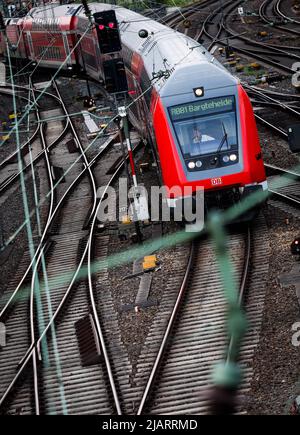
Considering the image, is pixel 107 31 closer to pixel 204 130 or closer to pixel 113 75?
pixel 113 75

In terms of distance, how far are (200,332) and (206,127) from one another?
5.19 meters

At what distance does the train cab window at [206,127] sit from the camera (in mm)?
17703

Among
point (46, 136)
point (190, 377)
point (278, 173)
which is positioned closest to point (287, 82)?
point (46, 136)

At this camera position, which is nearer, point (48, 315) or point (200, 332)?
point (200, 332)

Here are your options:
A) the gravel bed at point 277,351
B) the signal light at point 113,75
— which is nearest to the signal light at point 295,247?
the gravel bed at point 277,351

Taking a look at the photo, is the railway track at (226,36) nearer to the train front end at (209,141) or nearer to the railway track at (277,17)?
the railway track at (277,17)

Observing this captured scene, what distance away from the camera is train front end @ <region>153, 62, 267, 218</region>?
57.6 ft

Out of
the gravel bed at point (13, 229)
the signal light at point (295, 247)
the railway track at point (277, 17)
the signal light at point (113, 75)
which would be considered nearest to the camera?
the signal light at point (295, 247)

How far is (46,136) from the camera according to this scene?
106ft

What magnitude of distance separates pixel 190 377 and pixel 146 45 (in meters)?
12.7

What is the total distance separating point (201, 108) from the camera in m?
17.9

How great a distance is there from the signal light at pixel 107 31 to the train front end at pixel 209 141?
13.4ft

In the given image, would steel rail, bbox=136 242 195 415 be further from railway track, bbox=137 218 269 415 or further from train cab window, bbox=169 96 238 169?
train cab window, bbox=169 96 238 169

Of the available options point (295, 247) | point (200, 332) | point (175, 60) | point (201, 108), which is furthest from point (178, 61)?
point (200, 332)
